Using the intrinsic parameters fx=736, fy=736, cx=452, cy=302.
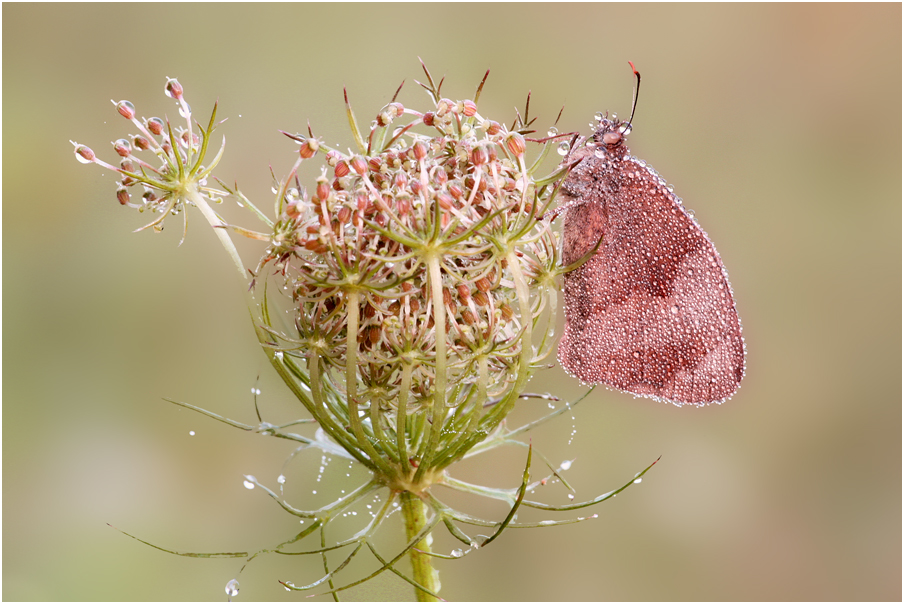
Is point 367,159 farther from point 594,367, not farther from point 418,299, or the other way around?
point 594,367

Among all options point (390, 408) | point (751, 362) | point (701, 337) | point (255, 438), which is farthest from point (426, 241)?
point (751, 362)

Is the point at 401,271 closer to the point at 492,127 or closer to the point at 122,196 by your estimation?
the point at 492,127

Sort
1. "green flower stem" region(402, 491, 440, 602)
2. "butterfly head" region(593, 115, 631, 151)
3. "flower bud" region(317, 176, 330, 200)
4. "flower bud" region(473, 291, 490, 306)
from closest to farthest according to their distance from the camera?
"flower bud" region(317, 176, 330, 200), "flower bud" region(473, 291, 490, 306), "green flower stem" region(402, 491, 440, 602), "butterfly head" region(593, 115, 631, 151)

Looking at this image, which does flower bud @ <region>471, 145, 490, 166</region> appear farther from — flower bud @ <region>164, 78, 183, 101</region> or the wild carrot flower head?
flower bud @ <region>164, 78, 183, 101</region>

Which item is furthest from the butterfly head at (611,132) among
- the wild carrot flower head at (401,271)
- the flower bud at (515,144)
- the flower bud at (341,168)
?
the flower bud at (341,168)

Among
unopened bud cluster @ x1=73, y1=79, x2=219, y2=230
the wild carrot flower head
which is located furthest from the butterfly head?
unopened bud cluster @ x1=73, y1=79, x2=219, y2=230

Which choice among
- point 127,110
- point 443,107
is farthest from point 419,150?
point 127,110
